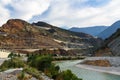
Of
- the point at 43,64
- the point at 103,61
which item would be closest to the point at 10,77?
the point at 43,64

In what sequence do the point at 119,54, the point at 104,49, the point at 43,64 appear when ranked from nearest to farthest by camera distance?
1. the point at 43,64
2. the point at 119,54
3. the point at 104,49

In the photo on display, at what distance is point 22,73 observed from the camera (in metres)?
32.1

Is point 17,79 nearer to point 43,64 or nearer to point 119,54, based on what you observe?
point 43,64

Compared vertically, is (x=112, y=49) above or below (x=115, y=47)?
below

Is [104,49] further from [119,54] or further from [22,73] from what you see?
[22,73]

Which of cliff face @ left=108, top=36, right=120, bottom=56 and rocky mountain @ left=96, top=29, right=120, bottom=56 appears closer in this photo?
cliff face @ left=108, top=36, right=120, bottom=56

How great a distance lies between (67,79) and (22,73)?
7848mm

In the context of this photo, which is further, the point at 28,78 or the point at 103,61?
the point at 103,61

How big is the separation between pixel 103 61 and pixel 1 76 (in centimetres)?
8266

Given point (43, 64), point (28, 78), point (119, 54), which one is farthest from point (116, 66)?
point (28, 78)

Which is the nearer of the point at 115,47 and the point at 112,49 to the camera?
the point at 115,47

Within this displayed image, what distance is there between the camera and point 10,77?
31.8 m

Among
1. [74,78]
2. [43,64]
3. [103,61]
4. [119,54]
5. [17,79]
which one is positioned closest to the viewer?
[17,79]

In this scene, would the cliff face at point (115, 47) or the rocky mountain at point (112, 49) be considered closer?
the cliff face at point (115, 47)
